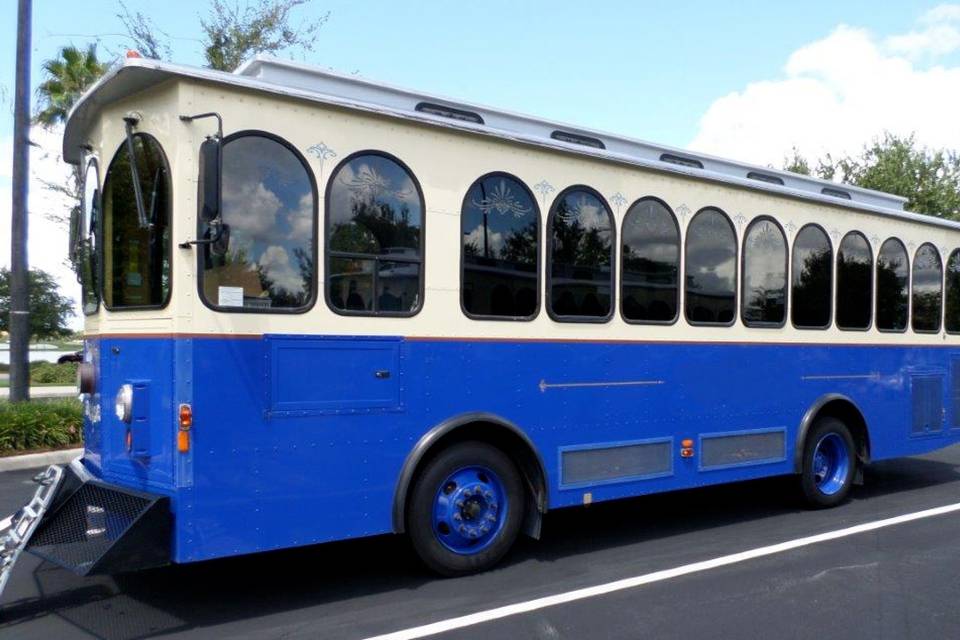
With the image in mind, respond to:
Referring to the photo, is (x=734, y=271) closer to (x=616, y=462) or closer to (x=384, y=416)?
(x=616, y=462)

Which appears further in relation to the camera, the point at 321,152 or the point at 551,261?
the point at 551,261

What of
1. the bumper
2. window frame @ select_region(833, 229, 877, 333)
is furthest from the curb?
window frame @ select_region(833, 229, 877, 333)

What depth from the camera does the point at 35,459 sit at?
1080cm

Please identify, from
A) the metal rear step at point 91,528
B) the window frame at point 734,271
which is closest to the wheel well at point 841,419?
the window frame at point 734,271

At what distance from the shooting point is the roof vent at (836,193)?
9148 mm

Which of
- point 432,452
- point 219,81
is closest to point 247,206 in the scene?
point 219,81

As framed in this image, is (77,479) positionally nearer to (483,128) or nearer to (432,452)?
(432,452)

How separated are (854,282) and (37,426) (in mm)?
9676

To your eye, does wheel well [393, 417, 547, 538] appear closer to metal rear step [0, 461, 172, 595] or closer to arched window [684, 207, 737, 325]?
metal rear step [0, 461, 172, 595]

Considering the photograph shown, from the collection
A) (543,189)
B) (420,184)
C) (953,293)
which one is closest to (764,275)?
(543,189)

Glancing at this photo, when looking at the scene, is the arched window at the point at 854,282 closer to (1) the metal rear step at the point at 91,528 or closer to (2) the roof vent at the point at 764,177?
(2) the roof vent at the point at 764,177

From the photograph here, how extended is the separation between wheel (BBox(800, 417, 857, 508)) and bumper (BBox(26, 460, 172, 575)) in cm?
592

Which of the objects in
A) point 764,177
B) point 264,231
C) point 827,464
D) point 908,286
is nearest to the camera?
point 264,231

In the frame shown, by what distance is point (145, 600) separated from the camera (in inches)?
222
